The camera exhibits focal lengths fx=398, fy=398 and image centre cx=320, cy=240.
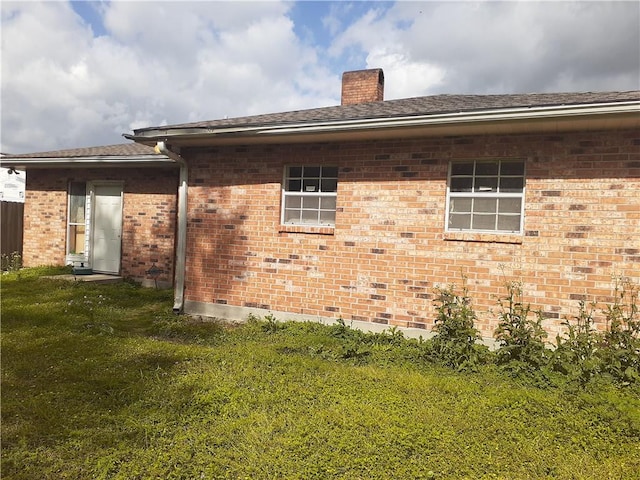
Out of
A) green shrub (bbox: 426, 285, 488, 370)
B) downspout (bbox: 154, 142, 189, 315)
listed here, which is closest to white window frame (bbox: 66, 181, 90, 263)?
downspout (bbox: 154, 142, 189, 315)

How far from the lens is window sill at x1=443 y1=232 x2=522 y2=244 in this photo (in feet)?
17.2

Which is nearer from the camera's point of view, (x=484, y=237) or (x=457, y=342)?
(x=457, y=342)

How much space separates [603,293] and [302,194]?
4.36 metres

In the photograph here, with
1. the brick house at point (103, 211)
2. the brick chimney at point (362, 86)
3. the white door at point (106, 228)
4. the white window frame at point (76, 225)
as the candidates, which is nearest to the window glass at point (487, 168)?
the brick chimney at point (362, 86)

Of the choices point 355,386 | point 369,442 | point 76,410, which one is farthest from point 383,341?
point 76,410

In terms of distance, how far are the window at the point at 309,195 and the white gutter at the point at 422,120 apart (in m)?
0.83

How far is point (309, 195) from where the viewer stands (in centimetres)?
655

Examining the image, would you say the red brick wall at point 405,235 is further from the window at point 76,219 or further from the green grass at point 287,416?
the window at point 76,219

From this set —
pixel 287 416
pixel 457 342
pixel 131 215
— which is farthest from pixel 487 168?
pixel 131 215

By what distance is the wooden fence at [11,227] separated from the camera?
36.1 feet

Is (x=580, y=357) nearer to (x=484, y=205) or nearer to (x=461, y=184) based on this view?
(x=484, y=205)

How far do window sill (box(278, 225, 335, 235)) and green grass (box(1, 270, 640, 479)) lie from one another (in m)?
1.77

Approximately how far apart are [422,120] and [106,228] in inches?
337

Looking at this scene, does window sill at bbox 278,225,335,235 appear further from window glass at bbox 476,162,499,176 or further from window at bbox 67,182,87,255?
window at bbox 67,182,87,255
